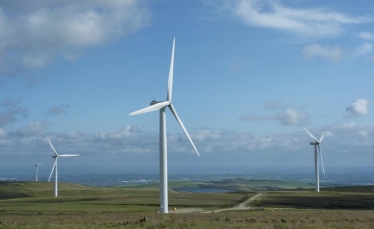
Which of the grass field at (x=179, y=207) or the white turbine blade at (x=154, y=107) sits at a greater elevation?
the white turbine blade at (x=154, y=107)

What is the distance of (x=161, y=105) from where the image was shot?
54531 mm

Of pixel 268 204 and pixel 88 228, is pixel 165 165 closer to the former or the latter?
pixel 88 228

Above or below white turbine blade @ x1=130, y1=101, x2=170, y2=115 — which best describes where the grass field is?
below

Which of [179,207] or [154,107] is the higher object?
[154,107]

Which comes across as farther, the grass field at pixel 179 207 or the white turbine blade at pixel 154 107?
the white turbine blade at pixel 154 107

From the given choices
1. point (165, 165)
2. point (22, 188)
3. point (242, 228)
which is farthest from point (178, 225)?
point (22, 188)

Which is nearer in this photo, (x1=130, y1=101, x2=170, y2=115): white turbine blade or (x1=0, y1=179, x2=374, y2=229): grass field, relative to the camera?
(x1=0, y1=179, x2=374, y2=229): grass field

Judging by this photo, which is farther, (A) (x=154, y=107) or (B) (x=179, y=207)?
(B) (x=179, y=207)

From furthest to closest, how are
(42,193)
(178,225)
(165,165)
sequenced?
(42,193)
(165,165)
(178,225)

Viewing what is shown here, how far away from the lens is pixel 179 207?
7038 cm

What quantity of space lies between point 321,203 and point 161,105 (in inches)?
1435

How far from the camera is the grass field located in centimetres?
3294

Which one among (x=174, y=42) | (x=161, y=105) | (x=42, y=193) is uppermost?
(x=174, y=42)

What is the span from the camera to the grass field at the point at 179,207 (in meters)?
32.9
